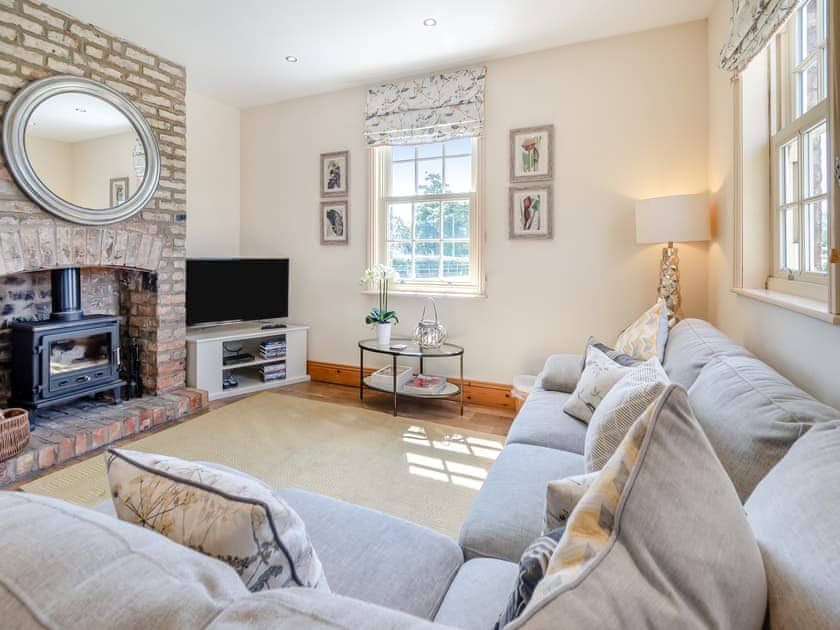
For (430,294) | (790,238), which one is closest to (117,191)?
(430,294)

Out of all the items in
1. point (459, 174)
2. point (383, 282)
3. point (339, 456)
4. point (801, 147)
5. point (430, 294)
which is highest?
point (459, 174)

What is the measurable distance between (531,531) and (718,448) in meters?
0.51

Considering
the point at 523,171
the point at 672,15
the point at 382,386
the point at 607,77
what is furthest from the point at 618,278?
the point at 382,386

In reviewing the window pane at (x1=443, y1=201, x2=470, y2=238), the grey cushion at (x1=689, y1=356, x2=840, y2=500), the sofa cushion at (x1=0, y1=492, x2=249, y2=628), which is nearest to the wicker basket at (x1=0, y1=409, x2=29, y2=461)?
the sofa cushion at (x1=0, y1=492, x2=249, y2=628)

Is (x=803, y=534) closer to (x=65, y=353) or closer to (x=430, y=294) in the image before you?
(x=430, y=294)

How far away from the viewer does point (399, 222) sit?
4.05 m

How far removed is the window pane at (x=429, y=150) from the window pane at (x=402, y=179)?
12cm

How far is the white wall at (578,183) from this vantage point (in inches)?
121

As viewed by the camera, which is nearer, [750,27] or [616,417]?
[616,417]

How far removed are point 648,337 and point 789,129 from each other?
109cm

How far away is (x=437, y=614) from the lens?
94 centimetres

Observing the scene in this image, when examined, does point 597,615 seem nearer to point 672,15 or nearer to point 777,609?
point 777,609

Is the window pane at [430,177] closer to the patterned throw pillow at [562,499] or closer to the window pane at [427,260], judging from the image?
the window pane at [427,260]

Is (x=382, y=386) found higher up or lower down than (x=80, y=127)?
lower down
